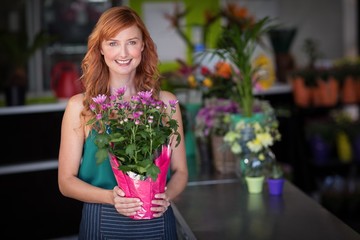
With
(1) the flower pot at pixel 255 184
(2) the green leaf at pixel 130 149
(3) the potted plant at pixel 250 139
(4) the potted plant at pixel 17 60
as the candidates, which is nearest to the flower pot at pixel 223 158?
(3) the potted plant at pixel 250 139

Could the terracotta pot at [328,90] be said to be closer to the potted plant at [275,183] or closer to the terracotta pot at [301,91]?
the terracotta pot at [301,91]

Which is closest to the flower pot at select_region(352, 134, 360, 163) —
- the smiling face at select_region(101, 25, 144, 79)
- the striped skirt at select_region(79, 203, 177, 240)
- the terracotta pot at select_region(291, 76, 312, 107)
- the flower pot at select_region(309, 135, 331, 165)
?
the flower pot at select_region(309, 135, 331, 165)

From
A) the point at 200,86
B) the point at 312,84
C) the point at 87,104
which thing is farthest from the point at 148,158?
the point at 312,84

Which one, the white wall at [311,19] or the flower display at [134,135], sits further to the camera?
the white wall at [311,19]

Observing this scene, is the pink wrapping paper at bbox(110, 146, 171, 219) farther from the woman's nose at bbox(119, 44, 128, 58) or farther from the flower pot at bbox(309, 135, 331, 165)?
the flower pot at bbox(309, 135, 331, 165)

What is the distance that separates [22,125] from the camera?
184 inches

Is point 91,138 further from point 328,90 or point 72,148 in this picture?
point 328,90

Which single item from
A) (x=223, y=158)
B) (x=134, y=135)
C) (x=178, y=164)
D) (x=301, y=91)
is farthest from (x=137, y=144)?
(x=301, y=91)

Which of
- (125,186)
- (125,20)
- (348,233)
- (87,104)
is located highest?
(125,20)

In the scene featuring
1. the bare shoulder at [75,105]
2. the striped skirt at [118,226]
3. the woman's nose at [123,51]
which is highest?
the woman's nose at [123,51]

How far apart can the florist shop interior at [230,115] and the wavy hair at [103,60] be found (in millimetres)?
578

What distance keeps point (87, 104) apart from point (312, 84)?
344 cm

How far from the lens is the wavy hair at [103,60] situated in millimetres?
1894

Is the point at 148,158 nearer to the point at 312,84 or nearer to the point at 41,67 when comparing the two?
the point at 312,84
